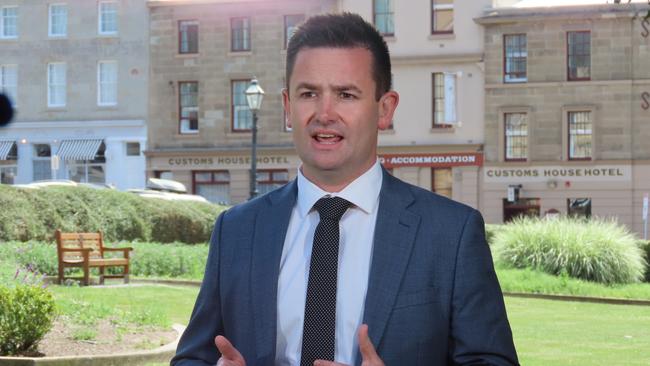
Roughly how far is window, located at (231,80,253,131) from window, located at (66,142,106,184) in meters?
7.10

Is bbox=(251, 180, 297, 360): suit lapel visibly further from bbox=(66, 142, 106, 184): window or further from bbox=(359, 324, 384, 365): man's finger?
bbox=(66, 142, 106, 184): window

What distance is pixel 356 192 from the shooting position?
3.76 metres

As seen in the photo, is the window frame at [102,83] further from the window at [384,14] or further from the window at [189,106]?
the window at [384,14]

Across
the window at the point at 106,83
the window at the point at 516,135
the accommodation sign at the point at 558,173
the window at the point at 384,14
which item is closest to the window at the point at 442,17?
the window at the point at 384,14

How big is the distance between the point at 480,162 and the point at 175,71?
15617 mm

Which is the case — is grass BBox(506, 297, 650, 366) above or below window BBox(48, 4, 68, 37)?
below

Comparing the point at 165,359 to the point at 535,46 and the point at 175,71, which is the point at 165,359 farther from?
the point at 175,71

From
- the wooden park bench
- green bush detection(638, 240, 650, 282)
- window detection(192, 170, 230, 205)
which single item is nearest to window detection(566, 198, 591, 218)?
window detection(192, 170, 230, 205)

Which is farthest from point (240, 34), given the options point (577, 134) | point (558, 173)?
point (577, 134)

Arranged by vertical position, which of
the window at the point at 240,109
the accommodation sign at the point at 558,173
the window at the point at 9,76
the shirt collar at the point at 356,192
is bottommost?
the accommodation sign at the point at 558,173

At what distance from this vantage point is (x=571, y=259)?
29.3 meters

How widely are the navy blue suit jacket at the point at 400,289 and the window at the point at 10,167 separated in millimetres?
59525

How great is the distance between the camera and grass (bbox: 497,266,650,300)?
2577 centimetres

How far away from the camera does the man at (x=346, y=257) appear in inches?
140
